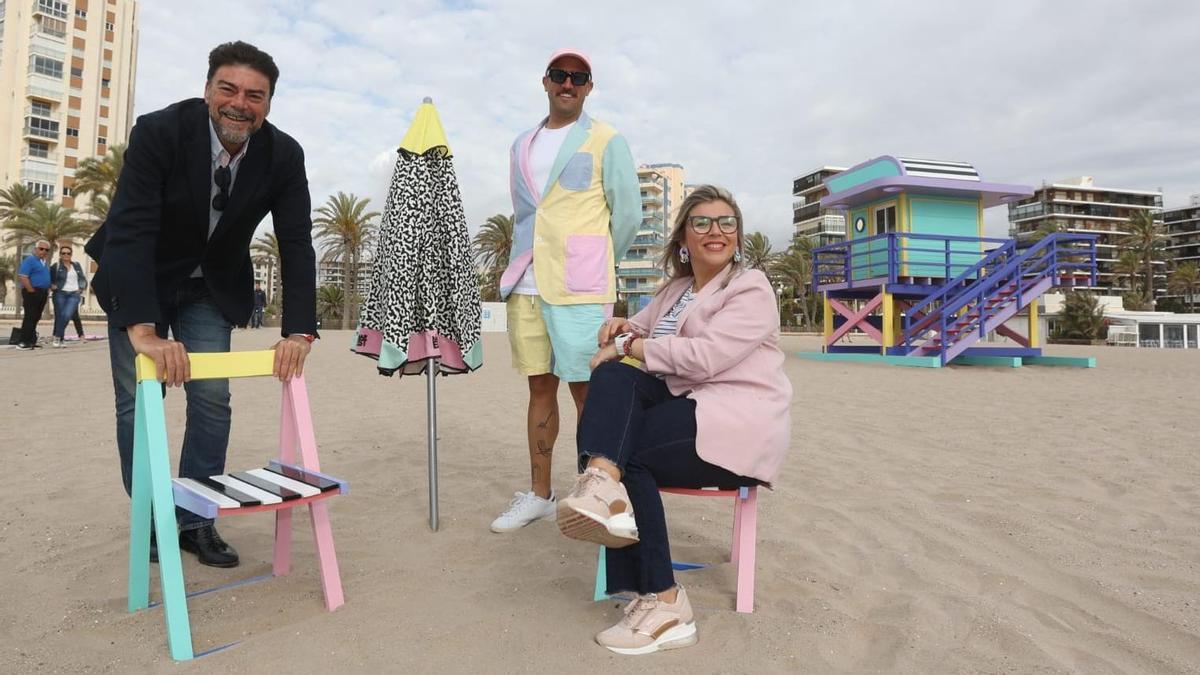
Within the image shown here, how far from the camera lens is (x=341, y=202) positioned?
38562 millimetres

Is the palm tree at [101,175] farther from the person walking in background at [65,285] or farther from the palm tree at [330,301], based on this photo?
the palm tree at [330,301]

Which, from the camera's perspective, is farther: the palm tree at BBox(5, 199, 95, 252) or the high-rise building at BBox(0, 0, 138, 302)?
the high-rise building at BBox(0, 0, 138, 302)

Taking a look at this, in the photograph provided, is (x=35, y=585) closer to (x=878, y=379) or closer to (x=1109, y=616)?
(x=1109, y=616)

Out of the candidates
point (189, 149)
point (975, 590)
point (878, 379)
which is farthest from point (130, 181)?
point (878, 379)

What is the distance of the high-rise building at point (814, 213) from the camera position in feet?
281

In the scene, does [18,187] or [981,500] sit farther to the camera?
[18,187]

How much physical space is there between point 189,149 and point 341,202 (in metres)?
39.0

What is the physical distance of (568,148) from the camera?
3244 mm

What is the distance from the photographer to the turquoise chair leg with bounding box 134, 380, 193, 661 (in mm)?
1967

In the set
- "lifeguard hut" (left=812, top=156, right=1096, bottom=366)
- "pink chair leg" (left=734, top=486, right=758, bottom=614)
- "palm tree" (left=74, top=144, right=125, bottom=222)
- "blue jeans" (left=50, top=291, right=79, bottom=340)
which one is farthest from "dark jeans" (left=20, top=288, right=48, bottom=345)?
"palm tree" (left=74, top=144, right=125, bottom=222)

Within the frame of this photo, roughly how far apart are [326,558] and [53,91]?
212 ft

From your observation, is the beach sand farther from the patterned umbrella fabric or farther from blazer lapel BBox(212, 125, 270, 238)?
blazer lapel BBox(212, 125, 270, 238)

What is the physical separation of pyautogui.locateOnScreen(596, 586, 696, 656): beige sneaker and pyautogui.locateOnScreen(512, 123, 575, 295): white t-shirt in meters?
1.63

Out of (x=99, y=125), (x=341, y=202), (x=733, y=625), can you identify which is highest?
(x=99, y=125)
